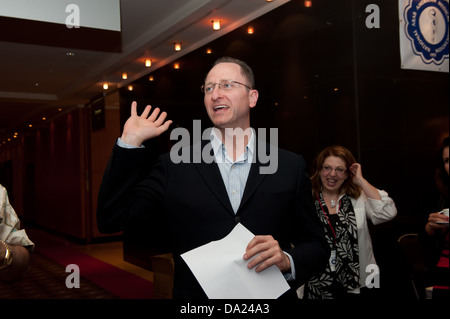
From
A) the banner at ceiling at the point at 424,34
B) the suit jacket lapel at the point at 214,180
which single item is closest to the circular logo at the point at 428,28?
the banner at ceiling at the point at 424,34

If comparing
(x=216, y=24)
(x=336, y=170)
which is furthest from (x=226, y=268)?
(x=216, y=24)

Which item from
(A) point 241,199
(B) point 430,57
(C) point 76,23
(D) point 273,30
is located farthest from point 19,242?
(D) point 273,30

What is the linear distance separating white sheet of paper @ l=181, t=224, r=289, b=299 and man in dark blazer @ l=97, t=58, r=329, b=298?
4 cm

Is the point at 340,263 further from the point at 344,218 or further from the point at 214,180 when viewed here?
the point at 214,180

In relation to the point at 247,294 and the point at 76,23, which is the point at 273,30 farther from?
the point at 247,294

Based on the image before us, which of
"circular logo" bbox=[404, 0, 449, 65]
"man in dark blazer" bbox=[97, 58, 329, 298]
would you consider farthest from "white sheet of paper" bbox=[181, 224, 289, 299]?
"circular logo" bbox=[404, 0, 449, 65]

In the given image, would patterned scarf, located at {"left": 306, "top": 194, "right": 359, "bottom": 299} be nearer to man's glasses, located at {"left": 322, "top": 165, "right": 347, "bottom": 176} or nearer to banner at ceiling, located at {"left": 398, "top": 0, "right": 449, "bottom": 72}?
man's glasses, located at {"left": 322, "top": 165, "right": 347, "bottom": 176}

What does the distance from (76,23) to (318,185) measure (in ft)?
5.69

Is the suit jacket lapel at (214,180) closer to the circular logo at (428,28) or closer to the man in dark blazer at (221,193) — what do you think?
the man in dark blazer at (221,193)

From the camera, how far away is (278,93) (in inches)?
161

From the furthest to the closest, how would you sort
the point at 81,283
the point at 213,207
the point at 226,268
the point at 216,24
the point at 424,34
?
the point at 81,283
the point at 216,24
the point at 424,34
the point at 213,207
the point at 226,268

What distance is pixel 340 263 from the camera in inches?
102

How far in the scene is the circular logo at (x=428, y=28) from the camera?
3170mm

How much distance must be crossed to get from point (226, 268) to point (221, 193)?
0.80 feet
